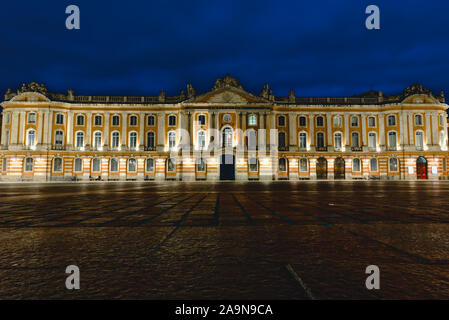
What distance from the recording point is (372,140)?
44562mm

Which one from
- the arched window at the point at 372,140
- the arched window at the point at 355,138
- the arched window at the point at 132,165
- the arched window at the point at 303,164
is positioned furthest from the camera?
the arched window at the point at 355,138

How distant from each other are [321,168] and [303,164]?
2835 millimetres

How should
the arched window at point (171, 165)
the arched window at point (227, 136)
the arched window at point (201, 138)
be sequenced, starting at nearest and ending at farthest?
the arched window at point (227, 136) < the arched window at point (201, 138) < the arched window at point (171, 165)

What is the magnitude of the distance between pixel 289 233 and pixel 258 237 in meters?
0.56

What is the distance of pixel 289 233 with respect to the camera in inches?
173

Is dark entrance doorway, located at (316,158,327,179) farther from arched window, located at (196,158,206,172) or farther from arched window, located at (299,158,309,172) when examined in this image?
arched window, located at (196,158,206,172)

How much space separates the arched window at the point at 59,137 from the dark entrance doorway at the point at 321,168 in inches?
1434

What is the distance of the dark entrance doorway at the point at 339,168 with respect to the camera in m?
44.2

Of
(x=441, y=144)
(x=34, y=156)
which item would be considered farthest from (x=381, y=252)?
(x=441, y=144)

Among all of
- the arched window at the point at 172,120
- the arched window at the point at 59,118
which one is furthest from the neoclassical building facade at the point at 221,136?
the arched window at the point at 59,118

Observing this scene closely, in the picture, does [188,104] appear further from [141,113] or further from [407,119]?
[407,119]

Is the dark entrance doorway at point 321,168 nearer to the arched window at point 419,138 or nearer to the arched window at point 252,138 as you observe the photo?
the arched window at point 252,138

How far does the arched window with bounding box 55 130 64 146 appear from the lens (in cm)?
4272

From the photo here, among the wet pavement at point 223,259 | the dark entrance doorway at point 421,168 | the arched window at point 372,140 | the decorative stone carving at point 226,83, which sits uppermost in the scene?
the decorative stone carving at point 226,83
